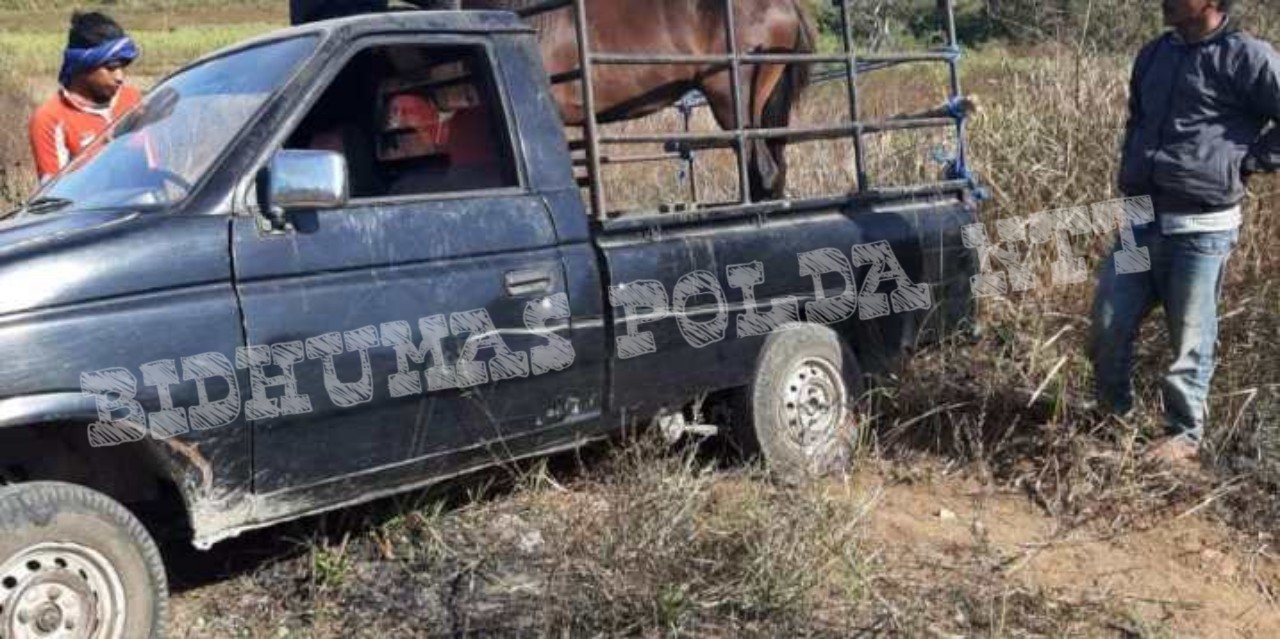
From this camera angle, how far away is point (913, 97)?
8.98 metres

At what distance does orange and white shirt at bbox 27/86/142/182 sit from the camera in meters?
5.11

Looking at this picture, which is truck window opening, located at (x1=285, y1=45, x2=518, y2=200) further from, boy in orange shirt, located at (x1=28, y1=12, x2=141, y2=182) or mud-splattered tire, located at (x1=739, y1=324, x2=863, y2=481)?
boy in orange shirt, located at (x1=28, y1=12, x2=141, y2=182)

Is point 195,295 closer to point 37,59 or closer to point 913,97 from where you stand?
point 913,97

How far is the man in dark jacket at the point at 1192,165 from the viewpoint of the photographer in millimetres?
4262

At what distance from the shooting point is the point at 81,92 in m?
5.22

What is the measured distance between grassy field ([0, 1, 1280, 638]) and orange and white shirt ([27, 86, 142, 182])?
7.21 ft

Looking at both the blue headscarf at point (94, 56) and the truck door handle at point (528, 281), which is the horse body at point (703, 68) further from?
the truck door handle at point (528, 281)

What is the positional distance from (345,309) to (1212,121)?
11.1ft

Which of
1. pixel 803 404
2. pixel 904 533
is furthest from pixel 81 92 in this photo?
pixel 904 533

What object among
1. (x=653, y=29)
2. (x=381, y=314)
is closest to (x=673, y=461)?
(x=381, y=314)

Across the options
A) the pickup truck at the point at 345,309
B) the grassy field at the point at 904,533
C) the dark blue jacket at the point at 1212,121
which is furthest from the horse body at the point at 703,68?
the dark blue jacket at the point at 1212,121

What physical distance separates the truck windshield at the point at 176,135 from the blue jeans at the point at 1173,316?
3372 millimetres

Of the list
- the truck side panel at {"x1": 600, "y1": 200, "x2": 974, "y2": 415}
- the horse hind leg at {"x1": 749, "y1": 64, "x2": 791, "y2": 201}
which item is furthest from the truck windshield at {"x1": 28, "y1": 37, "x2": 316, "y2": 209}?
the horse hind leg at {"x1": 749, "y1": 64, "x2": 791, "y2": 201}

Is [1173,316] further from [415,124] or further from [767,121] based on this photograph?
[415,124]
